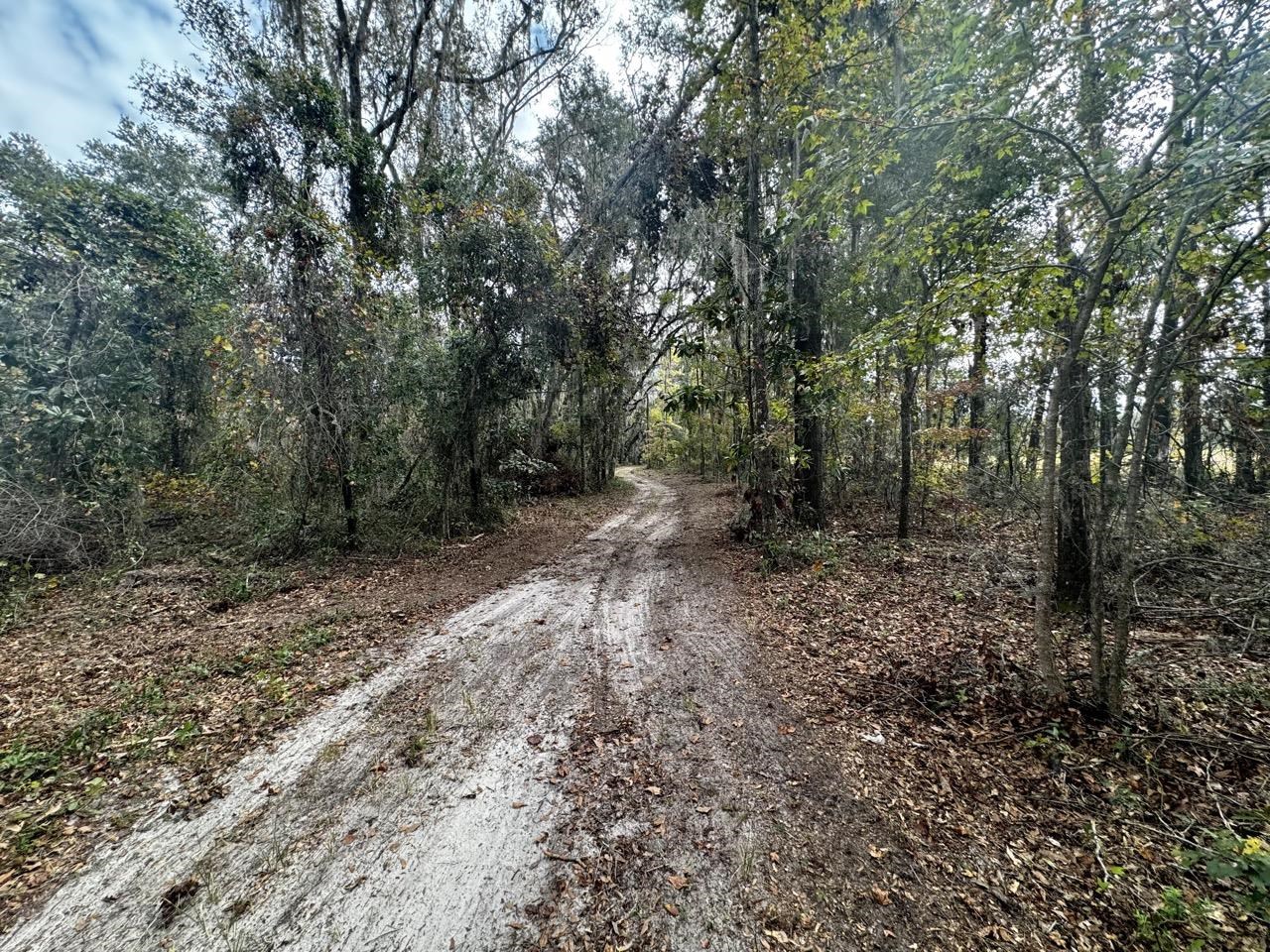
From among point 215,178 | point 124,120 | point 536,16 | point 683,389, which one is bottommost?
point 683,389

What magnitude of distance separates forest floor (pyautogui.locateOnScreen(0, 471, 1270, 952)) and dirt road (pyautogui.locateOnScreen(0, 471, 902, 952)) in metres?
0.02

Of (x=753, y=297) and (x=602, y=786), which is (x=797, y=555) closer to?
(x=753, y=297)

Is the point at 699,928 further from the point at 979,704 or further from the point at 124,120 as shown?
the point at 124,120

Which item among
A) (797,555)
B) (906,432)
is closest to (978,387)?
(906,432)

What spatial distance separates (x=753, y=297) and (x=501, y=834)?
844 cm

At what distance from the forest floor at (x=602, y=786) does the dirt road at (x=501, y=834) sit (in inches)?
0.7

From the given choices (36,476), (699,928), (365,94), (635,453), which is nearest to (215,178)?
(365,94)

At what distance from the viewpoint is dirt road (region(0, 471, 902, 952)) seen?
2164 mm

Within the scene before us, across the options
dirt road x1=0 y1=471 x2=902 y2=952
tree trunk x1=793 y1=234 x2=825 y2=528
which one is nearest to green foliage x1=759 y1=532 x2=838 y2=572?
tree trunk x1=793 y1=234 x2=825 y2=528

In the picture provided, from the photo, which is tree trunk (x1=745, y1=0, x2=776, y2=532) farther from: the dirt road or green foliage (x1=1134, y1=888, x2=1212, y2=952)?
green foliage (x1=1134, y1=888, x2=1212, y2=952)

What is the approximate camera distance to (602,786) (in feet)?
9.94

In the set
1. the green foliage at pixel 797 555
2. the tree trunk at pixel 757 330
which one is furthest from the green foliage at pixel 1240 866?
the tree trunk at pixel 757 330

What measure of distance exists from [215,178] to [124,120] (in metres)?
3.27

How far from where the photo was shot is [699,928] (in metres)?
2.17
